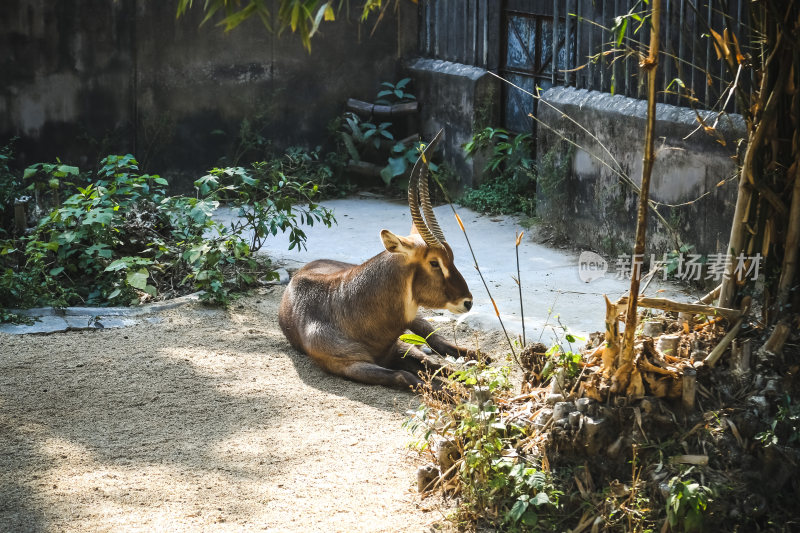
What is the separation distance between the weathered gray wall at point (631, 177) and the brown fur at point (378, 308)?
5.38 feet

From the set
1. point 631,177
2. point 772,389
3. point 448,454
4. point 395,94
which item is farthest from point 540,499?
point 395,94

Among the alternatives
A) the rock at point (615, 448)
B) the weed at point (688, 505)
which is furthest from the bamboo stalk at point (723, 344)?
the weed at point (688, 505)

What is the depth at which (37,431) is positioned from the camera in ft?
17.6

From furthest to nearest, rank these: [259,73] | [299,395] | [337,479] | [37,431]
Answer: [259,73] → [299,395] → [37,431] → [337,479]

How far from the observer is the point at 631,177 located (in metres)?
8.62

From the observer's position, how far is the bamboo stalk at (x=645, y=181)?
3637 millimetres

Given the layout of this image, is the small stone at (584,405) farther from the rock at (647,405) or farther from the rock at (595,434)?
the rock at (647,405)

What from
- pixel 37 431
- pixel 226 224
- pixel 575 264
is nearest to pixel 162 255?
pixel 226 224

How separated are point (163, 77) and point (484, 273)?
5.35m

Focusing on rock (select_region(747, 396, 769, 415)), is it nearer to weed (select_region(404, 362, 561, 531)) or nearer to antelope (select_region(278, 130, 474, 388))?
weed (select_region(404, 362, 561, 531))

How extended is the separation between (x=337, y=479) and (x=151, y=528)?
950mm

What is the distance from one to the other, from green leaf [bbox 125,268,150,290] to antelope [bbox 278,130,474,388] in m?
1.56

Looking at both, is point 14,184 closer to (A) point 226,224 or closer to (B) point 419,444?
(A) point 226,224

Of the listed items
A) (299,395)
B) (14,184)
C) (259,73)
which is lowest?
(299,395)
